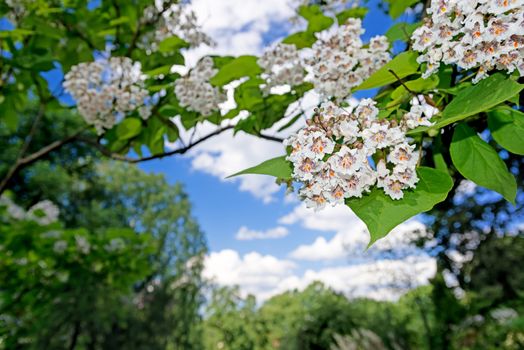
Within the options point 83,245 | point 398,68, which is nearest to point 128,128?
point 398,68

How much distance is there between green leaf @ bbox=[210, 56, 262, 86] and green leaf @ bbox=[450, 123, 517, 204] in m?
0.77

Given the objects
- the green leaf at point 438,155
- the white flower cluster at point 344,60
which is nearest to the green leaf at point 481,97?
the green leaf at point 438,155

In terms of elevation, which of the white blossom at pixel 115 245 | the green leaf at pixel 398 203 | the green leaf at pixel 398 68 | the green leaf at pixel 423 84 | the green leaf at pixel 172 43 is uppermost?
the green leaf at pixel 172 43

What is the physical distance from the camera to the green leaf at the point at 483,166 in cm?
98

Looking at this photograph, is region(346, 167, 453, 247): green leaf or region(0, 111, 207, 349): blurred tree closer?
region(346, 167, 453, 247): green leaf

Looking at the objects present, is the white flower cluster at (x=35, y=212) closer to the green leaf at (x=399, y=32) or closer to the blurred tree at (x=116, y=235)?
the blurred tree at (x=116, y=235)

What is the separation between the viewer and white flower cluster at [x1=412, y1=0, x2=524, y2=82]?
91 cm

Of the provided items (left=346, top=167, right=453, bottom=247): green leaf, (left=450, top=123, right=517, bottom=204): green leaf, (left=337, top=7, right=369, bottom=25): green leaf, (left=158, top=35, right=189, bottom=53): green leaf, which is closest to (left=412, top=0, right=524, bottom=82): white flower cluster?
(left=450, top=123, right=517, bottom=204): green leaf

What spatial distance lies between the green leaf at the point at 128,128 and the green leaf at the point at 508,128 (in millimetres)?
1545

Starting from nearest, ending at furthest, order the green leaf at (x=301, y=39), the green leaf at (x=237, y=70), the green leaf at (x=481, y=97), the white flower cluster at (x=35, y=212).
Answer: the green leaf at (x=481, y=97)
the green leaf at (x=237, y=70)
the green leaf at (x=301, y=39)
the white flower cluster at (x=35, y=212)

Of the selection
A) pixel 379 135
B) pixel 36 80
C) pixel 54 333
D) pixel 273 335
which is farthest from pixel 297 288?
pixel 379 135

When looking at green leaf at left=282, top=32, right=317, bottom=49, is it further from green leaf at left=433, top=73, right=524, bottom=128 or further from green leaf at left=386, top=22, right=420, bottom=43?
green leaf at left=433, top=73, right=524, bottom=128

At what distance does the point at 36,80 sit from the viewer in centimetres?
Answer: 252

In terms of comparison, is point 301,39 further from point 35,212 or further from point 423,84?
point 35,212
